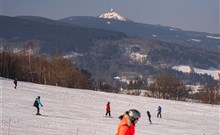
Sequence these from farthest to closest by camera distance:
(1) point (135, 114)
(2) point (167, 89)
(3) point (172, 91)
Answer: (2) point (167, 89)
(3) point (172, 91)
(1) point (135, 114)

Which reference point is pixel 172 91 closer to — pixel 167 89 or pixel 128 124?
pixel 167 89

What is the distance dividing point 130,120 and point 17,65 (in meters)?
101

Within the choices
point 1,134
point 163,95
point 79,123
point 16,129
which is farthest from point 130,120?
point 163,95

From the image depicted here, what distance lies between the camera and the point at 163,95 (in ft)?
407

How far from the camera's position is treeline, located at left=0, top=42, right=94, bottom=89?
10350 cm

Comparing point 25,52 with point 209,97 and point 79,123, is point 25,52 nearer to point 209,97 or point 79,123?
point 209,97

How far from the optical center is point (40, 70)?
113m

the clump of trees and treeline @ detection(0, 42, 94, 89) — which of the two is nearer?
treeline @ detection(0, 42, 94, 89)

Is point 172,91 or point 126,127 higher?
point 172,91

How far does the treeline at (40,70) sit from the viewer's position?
340 feet

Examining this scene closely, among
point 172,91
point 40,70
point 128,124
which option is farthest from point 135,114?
point 172,91

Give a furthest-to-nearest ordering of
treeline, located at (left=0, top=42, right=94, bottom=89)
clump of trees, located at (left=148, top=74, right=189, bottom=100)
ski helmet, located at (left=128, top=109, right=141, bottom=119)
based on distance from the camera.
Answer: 1. clump of trees, located at (left=148, top=74, right=189, bottom=100)
2. treeline, located at (left=0, top=42, right=94, bottom=89)
3. ski helmet, located at (left=128, top=109, right=141, bottom=119)

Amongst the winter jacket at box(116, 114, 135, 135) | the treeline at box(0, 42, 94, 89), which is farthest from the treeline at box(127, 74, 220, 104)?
the winter jacket at box(116, 114, 135, 135)

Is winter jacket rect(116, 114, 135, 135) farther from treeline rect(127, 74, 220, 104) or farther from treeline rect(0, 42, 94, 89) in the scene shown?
treeline rect(127, 74, 220, 104)
